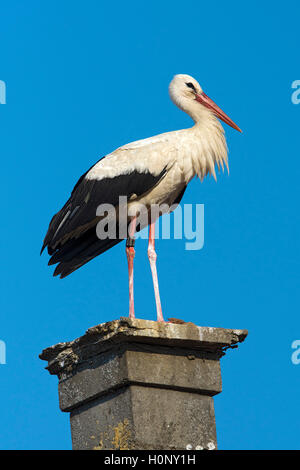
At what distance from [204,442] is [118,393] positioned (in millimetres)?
739

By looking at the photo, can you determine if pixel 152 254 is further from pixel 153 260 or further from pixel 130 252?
pixel 130 252

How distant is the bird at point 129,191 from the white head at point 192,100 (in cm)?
38

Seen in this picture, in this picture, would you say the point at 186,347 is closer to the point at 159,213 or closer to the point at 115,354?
the point at 115,354

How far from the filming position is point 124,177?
32.0ft

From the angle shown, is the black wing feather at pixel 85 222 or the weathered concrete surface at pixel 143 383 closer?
the weathered concrete surface at pixel 143 383

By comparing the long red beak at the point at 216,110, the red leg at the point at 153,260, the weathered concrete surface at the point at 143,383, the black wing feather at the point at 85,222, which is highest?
the long red beak at the point at 216,110

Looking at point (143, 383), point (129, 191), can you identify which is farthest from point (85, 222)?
point (143, 383)

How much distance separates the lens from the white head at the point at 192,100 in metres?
10.4

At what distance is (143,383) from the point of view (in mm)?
7125

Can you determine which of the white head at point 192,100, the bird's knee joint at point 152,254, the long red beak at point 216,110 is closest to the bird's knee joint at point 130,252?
the bird's knee joint at point 152,254

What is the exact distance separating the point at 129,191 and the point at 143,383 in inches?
118

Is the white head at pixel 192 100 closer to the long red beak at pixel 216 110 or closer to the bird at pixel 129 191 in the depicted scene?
the long red beak at pixel 216 110
